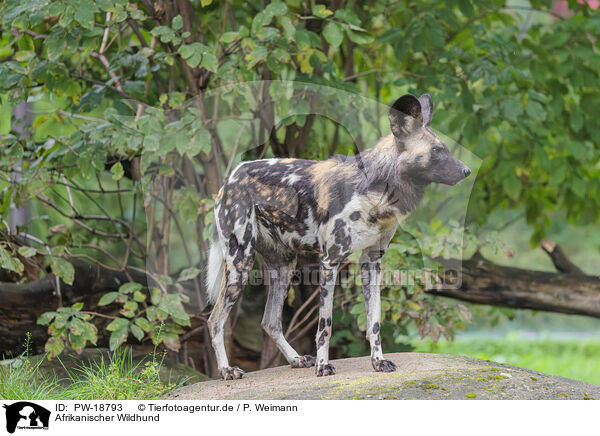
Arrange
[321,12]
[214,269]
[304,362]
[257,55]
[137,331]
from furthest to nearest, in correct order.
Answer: [321,12]
[137,331]
[257,55]
[214,269]
[304,362]

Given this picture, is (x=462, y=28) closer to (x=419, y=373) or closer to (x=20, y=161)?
(x=419, y=373)

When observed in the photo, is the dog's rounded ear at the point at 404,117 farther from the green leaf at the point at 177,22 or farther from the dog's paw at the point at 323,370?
the green leaf at the point at 177,22

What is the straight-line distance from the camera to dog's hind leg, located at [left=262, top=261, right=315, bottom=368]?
461cm

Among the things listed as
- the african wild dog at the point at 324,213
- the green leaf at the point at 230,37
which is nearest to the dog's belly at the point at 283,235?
the african wild dog at the point at 324,213

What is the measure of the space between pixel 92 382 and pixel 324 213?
1.94 metres

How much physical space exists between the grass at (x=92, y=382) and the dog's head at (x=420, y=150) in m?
2.20

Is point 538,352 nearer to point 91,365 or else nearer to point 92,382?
point 91,365

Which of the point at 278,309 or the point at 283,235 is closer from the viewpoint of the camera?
the point at 283,235

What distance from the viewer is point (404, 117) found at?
3992 millimetres

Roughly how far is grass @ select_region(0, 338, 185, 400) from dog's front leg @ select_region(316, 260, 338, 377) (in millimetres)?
1117

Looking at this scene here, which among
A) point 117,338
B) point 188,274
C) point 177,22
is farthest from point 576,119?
point 117,338

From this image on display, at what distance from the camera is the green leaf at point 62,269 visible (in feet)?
17.8
